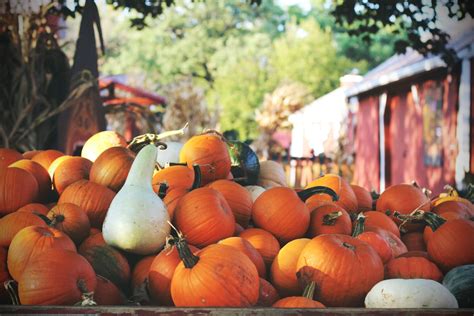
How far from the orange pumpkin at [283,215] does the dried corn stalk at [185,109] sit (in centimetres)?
1579

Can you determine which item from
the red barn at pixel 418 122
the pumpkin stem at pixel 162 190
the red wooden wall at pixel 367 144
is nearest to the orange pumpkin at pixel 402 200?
the pumpkin stem at pixel 162 190

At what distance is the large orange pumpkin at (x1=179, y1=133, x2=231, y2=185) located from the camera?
3.46 m

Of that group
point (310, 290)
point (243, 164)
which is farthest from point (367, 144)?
point (310, 290)

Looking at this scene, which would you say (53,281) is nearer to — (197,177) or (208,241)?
(208,241)

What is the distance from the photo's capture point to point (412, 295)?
2184 mm

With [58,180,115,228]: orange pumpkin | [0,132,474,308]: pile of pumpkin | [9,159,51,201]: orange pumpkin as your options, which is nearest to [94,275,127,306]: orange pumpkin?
[0,132,474,308]: pile of pumpkin

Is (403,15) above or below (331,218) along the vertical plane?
above

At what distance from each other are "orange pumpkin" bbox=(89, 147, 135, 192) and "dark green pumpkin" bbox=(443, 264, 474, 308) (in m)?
1.70

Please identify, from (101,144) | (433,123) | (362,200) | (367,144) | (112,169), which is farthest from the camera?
(367,144)

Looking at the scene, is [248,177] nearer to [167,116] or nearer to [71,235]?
[71,235]

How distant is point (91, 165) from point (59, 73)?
5.35m

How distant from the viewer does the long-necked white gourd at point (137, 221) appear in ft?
8.69

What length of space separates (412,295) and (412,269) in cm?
43

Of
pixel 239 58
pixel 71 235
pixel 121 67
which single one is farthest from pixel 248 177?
pixel 121 67
